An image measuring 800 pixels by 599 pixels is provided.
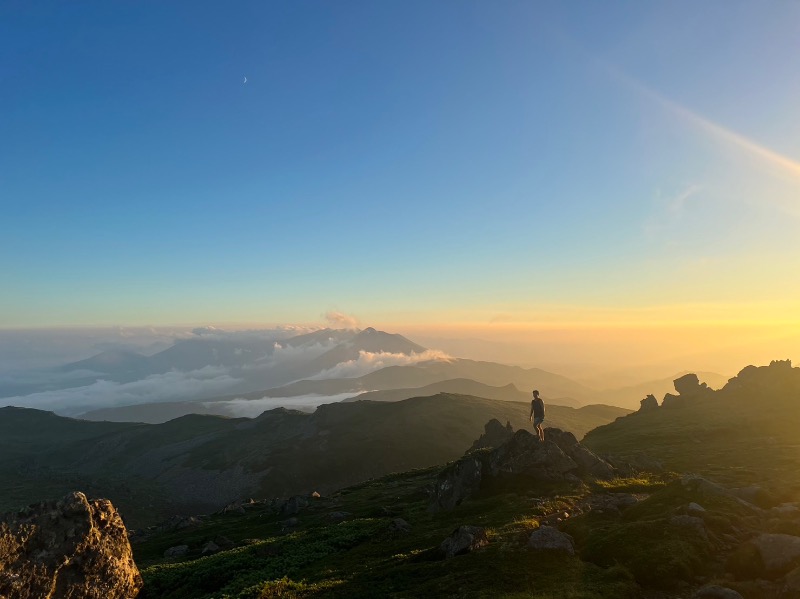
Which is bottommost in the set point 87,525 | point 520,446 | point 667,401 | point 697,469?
point 667,401

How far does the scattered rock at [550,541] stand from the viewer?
2292 centimetres

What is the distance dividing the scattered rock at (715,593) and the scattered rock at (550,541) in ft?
20.0

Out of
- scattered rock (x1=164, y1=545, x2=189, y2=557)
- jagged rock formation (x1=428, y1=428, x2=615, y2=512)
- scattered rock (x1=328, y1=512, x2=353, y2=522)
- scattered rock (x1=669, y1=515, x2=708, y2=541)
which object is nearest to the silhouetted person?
jagged rock formation (x1=428, y1=428, x2=615, y2=512)

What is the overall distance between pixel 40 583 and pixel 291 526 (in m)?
55.3

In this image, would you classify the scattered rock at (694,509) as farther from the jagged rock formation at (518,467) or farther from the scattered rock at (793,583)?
the jagged rock formation at (518,467)

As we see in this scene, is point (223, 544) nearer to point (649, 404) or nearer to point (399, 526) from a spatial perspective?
point (399, 526)

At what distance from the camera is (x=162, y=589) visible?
111 ft

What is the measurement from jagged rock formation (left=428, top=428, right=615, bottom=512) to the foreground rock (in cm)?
3147

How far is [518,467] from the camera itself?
45.9 m

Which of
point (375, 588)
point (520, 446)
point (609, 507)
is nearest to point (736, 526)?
point (609, 507)

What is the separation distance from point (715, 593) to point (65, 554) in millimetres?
29331

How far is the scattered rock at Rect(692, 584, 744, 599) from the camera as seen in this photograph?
17.0 metres

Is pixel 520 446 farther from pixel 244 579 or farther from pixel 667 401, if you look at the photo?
pixel 667 401

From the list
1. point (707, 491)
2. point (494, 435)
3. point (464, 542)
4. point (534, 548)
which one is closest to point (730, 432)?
point (494, 435)
